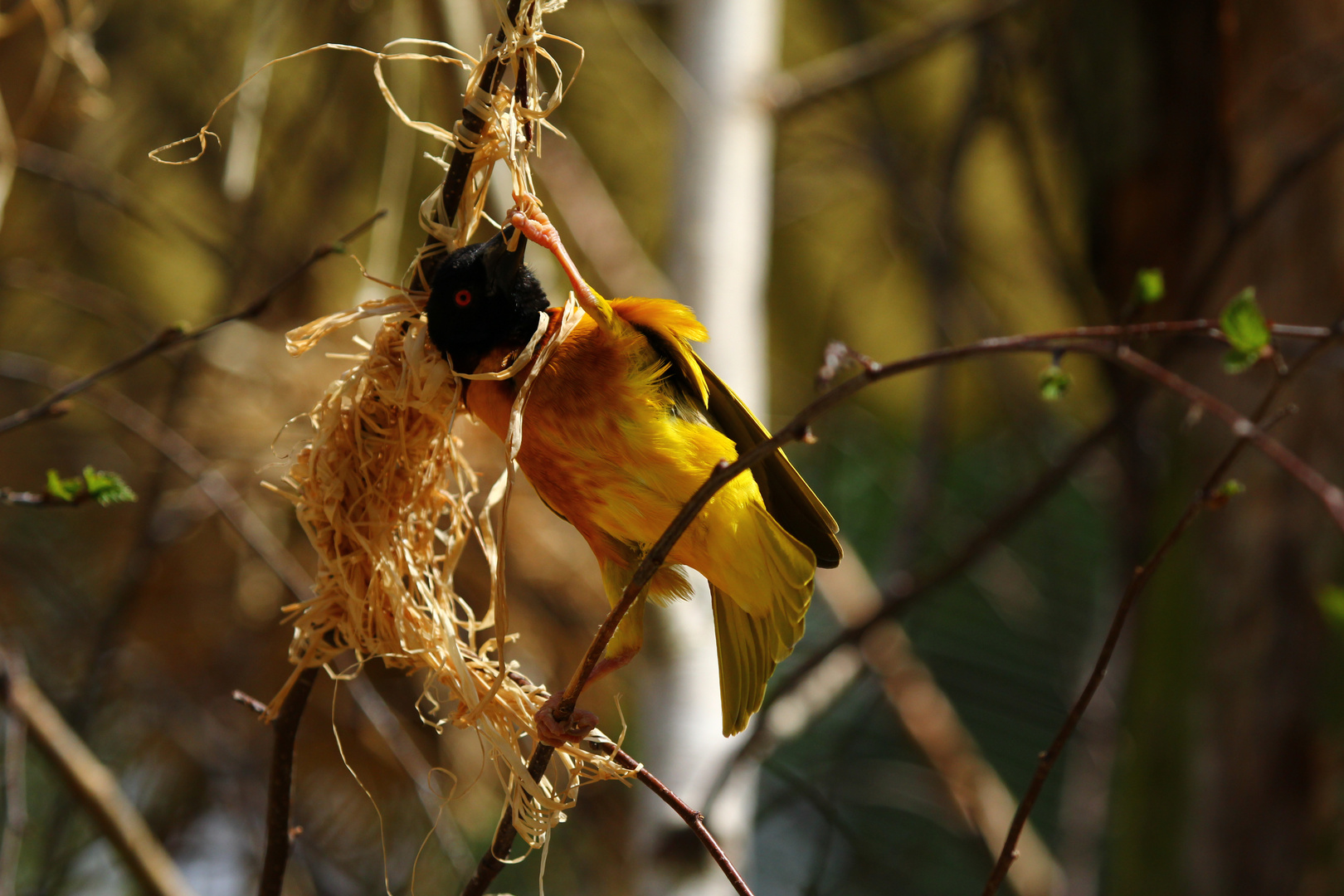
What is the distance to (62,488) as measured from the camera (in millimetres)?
1188

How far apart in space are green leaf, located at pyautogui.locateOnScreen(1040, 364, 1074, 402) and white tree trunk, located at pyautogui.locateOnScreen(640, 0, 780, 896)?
52.3 inches

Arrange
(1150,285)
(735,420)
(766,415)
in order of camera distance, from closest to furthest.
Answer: (1150,285)
(735,420)
(766,415)

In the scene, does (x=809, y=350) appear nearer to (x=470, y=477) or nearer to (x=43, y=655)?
(x=43, y=655)

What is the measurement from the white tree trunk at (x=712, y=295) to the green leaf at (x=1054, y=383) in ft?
4.36

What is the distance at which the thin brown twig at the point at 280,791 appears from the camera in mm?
1143

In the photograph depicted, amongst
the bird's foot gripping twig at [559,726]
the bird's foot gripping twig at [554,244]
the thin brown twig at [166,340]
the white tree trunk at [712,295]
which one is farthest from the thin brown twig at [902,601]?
the thin brown twig at [166,340]

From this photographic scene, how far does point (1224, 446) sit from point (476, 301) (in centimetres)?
203

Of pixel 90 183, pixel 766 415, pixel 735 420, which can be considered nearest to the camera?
pixel 735 420

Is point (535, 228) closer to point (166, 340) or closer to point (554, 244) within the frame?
point (554, 244)

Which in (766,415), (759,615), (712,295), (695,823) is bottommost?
(695,823)

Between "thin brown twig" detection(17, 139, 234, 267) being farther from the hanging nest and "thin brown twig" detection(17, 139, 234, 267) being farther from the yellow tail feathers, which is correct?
the yellow tail feathers

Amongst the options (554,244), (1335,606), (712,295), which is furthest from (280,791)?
(712,295)

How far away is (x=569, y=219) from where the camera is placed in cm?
303

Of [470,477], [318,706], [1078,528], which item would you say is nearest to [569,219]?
[318,706]
